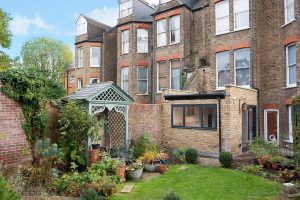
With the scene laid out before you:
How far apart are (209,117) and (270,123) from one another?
16.7 feet

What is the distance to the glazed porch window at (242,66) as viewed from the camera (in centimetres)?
1808

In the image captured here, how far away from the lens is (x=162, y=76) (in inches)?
933

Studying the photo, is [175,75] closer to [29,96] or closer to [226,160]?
[226,160]

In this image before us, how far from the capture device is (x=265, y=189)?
8.86 m

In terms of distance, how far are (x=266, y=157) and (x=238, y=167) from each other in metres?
1.25

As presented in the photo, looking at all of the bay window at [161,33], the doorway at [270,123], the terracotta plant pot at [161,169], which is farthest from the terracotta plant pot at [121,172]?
the bay window at [161,33]

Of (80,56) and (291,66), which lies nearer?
(291,66)

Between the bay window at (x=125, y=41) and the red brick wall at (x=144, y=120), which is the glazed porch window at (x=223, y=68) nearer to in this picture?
the red brick wall at (x=144, y=120)

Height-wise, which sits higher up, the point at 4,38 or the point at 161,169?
the point at 4,38

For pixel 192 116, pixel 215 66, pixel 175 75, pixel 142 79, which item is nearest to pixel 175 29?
pixel 175 75

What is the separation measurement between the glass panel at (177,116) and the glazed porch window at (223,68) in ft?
14.5

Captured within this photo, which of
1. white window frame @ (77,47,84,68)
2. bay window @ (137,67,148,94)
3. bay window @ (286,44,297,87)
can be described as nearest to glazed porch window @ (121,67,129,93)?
bay window @ (137,67,148,94)

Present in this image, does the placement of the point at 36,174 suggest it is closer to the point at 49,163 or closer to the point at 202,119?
the point at 49,163

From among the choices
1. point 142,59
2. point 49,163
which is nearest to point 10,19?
point 142,59
